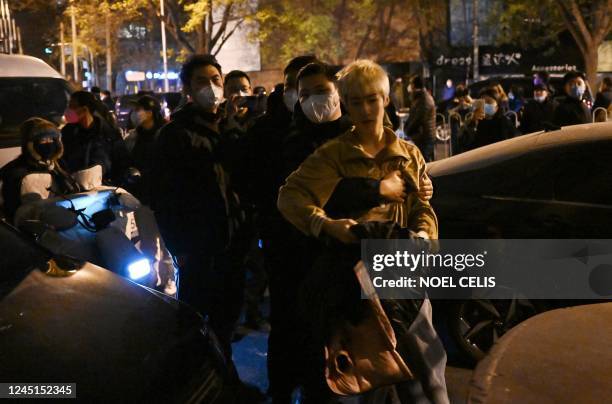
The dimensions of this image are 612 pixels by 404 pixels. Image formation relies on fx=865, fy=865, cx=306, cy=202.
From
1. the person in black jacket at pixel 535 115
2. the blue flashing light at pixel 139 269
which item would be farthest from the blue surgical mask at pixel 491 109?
the blue flashing light at pixel 139 269

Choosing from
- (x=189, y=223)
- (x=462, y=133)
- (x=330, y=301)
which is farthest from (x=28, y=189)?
(x=462, y=133)

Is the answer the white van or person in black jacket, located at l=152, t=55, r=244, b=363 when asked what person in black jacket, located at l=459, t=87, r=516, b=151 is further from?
person in black jacket, located at l=152, t=55, r=244, b=363

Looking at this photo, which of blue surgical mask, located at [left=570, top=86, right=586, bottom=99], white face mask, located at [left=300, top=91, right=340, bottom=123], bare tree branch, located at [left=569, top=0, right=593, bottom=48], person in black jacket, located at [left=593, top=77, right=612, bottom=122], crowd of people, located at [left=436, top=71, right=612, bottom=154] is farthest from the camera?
bare tree branch, located at [left=569, top=0, right=593, bottom=48]

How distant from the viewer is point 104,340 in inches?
126

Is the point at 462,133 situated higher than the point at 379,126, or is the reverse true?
the point at 379,126

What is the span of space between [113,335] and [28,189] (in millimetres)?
2993

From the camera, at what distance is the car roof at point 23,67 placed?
10562 millimetres

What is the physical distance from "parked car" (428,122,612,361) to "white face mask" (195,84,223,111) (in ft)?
6.15

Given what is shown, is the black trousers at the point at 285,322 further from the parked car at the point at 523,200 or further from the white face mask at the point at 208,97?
the parked car at the point at 523,200

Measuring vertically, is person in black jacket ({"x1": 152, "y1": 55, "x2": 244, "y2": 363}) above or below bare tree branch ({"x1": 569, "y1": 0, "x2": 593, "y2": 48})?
below

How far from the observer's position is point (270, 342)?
Result: 15.7 feet

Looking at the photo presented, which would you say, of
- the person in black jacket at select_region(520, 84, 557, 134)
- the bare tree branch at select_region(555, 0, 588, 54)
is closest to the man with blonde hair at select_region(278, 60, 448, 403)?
the person in black jacket at select_region(520, 84, 557, 134)

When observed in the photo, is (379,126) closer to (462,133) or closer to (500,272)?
(500,272)

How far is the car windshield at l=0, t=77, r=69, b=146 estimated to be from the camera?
10.2m
